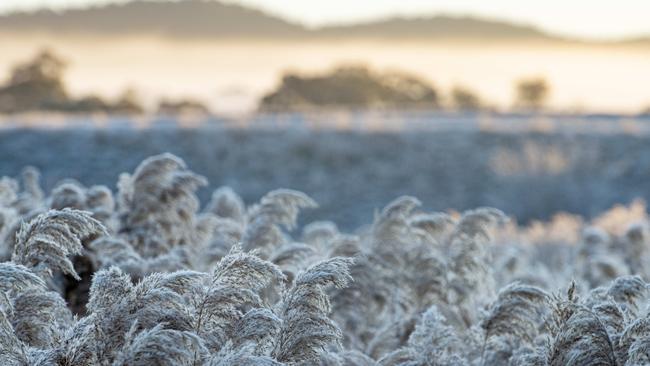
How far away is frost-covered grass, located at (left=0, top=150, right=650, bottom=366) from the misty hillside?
163803 mm

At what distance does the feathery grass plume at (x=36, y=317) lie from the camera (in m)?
8.27

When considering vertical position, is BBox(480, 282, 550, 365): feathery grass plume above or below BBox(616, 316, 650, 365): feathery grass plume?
below

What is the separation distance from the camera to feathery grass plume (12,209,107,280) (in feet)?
27.2

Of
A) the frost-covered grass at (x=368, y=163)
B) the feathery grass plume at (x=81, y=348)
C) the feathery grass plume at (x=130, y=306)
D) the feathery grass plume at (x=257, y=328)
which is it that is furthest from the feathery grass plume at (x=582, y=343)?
the frost-covered grass at (x=368, y=163)

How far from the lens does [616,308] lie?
332 inches

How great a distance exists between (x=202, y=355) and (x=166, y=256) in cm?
442

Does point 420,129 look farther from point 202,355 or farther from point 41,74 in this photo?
point 202,355

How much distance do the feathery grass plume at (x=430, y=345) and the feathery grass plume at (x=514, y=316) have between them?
0.47m

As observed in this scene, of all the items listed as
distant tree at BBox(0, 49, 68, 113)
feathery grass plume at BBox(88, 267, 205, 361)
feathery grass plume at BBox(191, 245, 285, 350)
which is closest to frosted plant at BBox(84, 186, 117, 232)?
feathery grass plume at BBox(191, 245, 285, 350)

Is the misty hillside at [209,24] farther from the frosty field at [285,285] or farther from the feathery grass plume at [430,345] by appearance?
the feathery grass plume at [430,345]

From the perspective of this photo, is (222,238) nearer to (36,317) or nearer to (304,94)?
(36,317)

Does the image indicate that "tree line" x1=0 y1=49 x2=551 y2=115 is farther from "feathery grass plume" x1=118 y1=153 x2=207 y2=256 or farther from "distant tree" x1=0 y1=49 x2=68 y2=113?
"feathery grass plume" x1=118 y1=153 x2=207 y2=256

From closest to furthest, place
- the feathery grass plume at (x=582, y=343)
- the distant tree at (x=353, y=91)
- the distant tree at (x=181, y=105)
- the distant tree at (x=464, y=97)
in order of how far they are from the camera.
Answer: the feathery grass plume at (x=582, y=343) < the distant tree at (x=181, y=105) < the distant tree at (x=353, y=91) < the distant tree at (x=464, y=97)

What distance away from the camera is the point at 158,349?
6812mm
